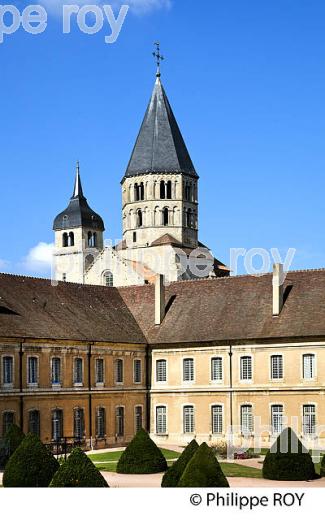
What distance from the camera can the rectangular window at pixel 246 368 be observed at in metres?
54.6

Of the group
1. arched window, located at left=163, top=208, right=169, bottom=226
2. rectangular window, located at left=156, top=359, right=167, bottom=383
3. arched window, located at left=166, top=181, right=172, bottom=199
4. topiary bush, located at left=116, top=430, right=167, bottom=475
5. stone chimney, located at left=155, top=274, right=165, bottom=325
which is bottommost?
topiary bush, located at left=116, top=430, right=167, bottom=475

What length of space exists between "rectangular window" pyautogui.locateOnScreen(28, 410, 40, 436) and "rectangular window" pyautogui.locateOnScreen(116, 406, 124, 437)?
5873 mm

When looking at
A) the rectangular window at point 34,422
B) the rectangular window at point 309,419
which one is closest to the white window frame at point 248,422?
the rectangular window at point 309,419

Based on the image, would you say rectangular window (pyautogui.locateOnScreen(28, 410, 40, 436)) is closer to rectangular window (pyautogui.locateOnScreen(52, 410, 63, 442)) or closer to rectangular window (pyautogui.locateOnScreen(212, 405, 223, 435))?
rectangular window (pyautogui.locateOnScreen(52, 410, 63, 442))

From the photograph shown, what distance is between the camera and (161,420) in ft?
188

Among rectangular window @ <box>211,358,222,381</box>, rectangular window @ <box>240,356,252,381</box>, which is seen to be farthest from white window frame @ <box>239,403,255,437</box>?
rectangular window @ <box>211,358,222,381</box>

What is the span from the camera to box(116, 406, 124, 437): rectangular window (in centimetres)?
5555

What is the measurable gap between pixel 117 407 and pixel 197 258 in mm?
43532

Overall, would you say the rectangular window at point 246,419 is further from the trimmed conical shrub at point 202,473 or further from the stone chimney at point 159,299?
the trimmed conical shrub at point 202,473

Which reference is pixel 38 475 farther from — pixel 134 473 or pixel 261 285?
pixel 261 285

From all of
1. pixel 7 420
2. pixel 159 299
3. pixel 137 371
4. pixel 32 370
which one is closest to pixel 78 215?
pixel 159 299

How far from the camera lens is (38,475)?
35.6 meters

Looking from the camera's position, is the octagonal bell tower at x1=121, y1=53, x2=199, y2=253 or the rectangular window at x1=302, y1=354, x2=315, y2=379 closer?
the rectangular window at x1=302, y1=354, x2=315, y2=379

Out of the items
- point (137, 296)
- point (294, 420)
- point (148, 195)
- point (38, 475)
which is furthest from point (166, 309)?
point (148, 195)
